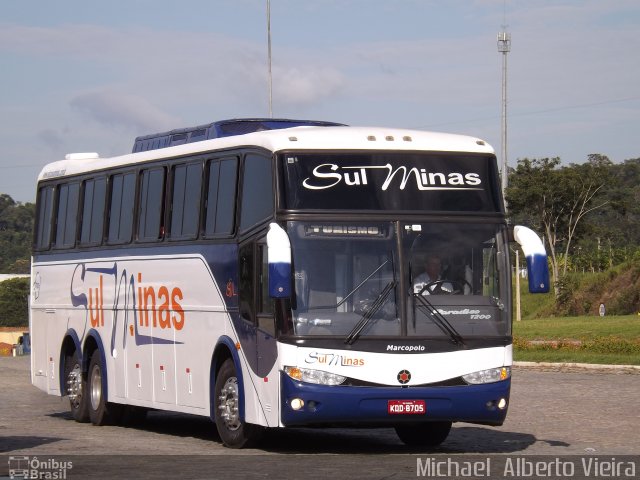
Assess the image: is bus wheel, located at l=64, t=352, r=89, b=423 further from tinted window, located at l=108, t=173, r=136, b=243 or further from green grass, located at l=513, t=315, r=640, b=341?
green grass, located at l=513, t=315, r=640, b=341

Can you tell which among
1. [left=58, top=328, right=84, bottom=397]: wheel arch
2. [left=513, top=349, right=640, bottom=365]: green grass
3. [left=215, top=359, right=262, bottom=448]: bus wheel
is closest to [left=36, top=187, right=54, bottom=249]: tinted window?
[left=58, top=328, right=84, bottom=397]: wheel arch

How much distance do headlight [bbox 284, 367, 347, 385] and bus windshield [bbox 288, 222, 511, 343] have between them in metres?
0.37

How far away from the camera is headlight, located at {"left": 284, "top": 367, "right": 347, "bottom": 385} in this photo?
45.4 ft

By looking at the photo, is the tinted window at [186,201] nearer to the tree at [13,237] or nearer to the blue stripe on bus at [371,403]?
the blue stripe on bus at [371,403]

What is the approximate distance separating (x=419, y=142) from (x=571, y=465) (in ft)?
12.6

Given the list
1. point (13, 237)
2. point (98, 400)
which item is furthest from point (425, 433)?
point (13, 237)

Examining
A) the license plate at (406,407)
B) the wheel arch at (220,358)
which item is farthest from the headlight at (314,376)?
the wheel arch at (220,358)

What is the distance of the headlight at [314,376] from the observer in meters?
13.9

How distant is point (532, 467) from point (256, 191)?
4.24 metres

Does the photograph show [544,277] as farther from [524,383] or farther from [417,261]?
[524,383]

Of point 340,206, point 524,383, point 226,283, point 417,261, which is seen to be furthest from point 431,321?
point 524,383

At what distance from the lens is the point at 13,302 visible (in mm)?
133125

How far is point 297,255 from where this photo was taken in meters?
14.0

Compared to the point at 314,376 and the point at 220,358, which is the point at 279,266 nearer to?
the point at 314,376
